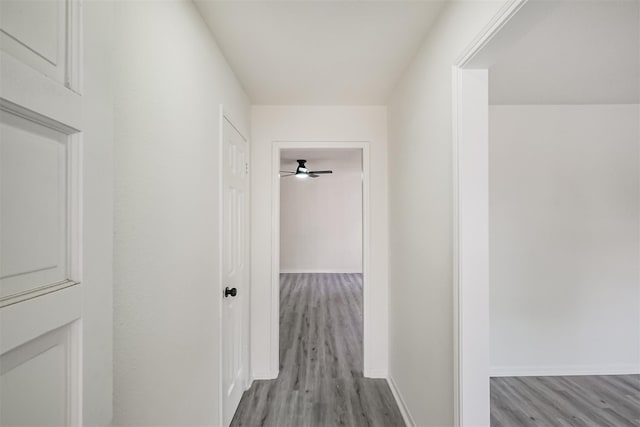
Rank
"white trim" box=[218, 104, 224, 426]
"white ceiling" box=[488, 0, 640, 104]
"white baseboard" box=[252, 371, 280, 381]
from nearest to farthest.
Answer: "white ceiling" box=[488, 0, 640, 104] → "white trim" box=[218, 104, 224, 426] → "white baseboard" box=[252, 371, 280, 381]

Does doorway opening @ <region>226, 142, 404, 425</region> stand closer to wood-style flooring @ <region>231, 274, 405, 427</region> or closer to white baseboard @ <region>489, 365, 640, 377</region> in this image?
wood-style flooring @ <region>231, 274, 405, 427</region>

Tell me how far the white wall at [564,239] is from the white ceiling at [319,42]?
1541 millimetres

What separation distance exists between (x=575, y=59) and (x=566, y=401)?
2674 mm

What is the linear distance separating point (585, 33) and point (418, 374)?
2.26 m

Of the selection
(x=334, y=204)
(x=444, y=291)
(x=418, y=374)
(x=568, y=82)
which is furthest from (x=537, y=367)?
(x=334, y=204)

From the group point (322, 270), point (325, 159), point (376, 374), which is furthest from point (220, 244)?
point (322, 270)

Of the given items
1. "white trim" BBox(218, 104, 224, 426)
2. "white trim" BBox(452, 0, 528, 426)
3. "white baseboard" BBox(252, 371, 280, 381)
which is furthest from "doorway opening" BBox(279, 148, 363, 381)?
"white trim" BBox(452, 0, 528, 426)

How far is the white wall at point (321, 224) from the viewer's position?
756 centimetres

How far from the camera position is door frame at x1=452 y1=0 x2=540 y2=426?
128cm

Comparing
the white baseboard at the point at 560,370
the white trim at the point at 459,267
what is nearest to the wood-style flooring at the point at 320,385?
the white trim at the point at 459,267

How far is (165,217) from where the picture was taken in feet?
3.86

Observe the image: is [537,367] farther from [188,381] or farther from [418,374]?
[188,381]

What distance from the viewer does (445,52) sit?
146cm

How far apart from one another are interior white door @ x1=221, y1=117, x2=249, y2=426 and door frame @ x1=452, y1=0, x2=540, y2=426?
136 cm
